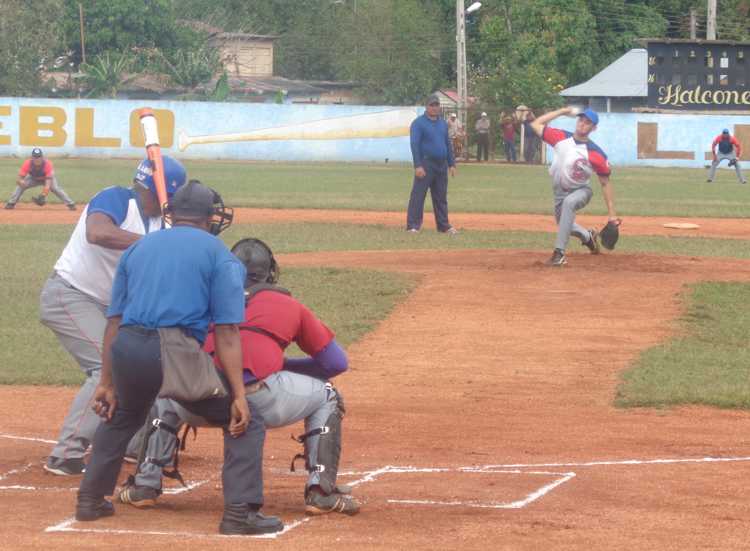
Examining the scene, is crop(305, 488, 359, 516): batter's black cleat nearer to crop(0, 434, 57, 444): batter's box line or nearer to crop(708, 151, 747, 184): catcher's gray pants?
crop(0, 434, 57, 444): batter's box line

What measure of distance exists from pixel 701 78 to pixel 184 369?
45.6 meters

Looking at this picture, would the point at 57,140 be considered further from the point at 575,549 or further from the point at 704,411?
the point at 575,549

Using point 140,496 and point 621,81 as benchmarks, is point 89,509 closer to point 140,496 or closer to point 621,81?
point 140,496

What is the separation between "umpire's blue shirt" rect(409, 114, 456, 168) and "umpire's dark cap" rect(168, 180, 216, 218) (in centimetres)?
1458

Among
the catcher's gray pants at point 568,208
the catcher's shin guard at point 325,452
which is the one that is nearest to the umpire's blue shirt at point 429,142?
the catcher's gray pants at point 568,208

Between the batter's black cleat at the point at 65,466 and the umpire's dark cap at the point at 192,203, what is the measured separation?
6.43 ft

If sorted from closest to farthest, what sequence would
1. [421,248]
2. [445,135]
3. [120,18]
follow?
[421,248]
[445,135]
[120,18]

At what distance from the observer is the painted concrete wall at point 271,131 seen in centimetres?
4881

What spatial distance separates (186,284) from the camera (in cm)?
600

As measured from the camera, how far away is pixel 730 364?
1176 centimetres

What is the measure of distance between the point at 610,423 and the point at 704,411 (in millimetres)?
889

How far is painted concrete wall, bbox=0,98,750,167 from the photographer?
4881 cm

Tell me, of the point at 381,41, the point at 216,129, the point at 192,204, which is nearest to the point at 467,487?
the point at 192,204

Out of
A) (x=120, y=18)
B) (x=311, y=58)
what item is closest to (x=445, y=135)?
(x=120, y=18)
